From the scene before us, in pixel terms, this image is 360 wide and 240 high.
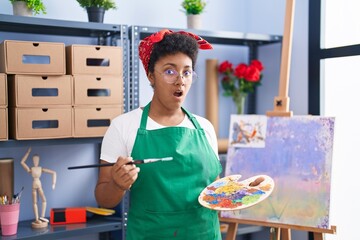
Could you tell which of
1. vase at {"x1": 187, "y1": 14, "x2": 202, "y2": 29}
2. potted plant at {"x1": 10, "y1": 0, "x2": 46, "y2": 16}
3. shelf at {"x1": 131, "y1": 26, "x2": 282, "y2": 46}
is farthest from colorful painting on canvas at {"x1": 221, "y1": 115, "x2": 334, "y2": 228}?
potted plant at {"x1": 10, "y1": 0, "x2": 46, "y2": 16}

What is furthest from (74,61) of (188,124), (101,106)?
(188,124)

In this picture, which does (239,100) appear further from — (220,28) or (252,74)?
(220,28)

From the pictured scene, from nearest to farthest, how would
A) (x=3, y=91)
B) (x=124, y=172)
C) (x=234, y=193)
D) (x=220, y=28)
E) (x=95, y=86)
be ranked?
(x=124, y=172), (x=234, y=193), (x=3, y=91), (x=95, y=86), (x=220, y=28)

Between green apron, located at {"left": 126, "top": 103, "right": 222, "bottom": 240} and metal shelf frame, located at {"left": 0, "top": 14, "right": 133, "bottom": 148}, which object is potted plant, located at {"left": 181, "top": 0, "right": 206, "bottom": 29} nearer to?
metal shelf frame, located at {"left": 0, "top": 14, "right": 133, "bottom": 148}

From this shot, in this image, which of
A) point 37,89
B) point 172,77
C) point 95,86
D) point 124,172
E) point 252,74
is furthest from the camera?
point 252,74

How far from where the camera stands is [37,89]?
229cm

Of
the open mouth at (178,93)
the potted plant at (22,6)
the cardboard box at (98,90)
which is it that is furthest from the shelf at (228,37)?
the open mouth at (178,93)

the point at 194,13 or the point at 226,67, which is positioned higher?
the point at 194,13

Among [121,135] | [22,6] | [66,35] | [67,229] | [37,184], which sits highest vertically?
[22,6]

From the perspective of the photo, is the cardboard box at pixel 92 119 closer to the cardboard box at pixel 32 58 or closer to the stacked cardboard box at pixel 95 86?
the stacked cardboard box at pixel 95 86

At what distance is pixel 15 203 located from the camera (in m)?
2.27

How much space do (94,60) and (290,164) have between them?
3.81 ft

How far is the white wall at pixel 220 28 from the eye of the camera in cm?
268

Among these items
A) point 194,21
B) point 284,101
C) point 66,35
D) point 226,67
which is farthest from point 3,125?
point 226,67
